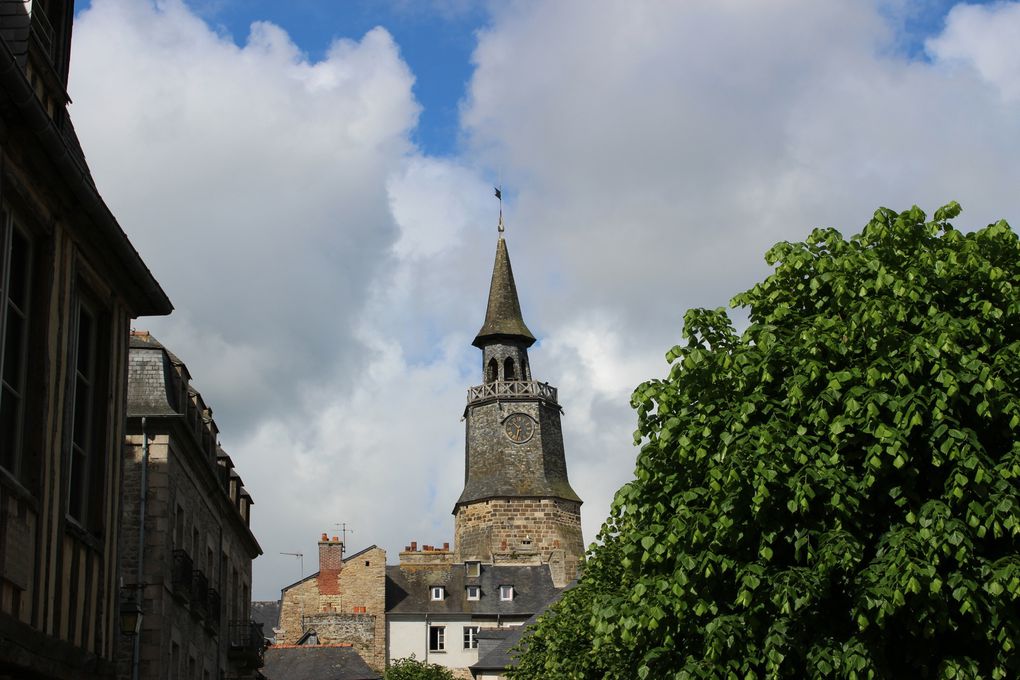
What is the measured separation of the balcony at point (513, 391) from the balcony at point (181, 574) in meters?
51.2

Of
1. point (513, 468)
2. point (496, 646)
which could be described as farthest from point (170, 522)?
point (513, 468)

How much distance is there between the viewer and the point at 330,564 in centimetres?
6850

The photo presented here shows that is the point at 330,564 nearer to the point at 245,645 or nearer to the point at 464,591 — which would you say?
the point at 464,591

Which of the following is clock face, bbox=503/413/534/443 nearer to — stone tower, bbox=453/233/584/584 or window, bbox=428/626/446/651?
stone tower, bbox=453/233/584/584

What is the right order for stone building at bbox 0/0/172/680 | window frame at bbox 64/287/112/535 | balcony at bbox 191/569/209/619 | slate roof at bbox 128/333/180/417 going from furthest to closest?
balcony at bbox 191/569/209/619, slate roof at bbox 128/333/180/417, window frame at bbox 64/287/112/535, stone building at bbox 0/0/172/680

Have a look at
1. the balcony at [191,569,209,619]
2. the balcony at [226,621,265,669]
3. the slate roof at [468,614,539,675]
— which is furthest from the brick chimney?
the balcony at [191,569,209,619]

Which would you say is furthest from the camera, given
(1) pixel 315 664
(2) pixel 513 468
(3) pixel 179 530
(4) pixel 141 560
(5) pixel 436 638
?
(2) pixel 513 468

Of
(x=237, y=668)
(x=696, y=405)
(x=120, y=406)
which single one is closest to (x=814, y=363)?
(x=696, y=405)

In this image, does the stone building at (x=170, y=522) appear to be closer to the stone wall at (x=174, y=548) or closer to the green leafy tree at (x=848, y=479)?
the stone wall at (x=174, y=548)

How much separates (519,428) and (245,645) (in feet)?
147

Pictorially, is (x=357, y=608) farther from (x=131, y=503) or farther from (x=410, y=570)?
(x=131, y=503)

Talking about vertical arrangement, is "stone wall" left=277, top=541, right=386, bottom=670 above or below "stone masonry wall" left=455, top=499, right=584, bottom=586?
below

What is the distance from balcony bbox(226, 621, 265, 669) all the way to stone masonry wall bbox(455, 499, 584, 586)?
41080 mm

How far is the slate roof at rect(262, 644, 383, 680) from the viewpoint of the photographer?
5012 cm
